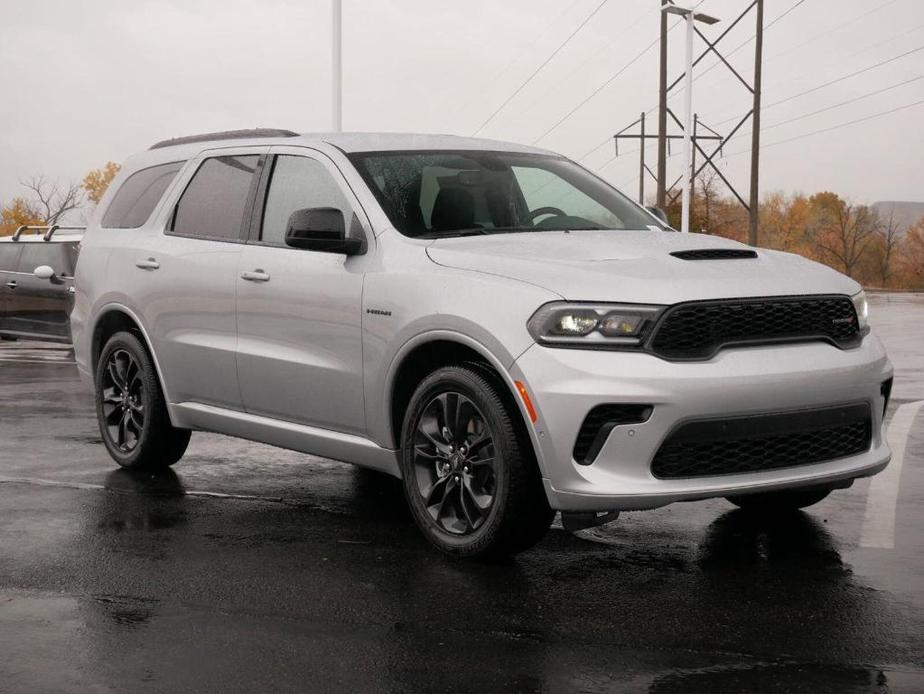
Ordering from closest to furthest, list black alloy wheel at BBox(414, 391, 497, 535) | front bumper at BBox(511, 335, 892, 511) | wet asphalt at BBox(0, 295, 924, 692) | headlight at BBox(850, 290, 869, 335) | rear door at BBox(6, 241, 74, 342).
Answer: wet asphalt at BBox(0, 295, 924, 692)
front bumper at BBox(511, 335, 892, 511)
black alloy wheel at BBox(414, 391, 497, 535)
headlight at BBox(850, 290, 869, 335)
rear door at BBox(6, 241, 74, 342)

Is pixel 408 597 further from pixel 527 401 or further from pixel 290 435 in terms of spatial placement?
pixel 290 435

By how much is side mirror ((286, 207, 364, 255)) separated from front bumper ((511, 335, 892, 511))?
50.8 inches

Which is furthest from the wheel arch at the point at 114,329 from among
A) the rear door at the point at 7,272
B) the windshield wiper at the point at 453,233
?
the rear door at the point at 7,272

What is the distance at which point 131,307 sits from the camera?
26.2ft

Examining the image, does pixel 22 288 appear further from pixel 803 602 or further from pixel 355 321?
pixel 803 602

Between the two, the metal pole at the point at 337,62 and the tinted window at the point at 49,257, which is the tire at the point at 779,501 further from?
the metal pole at the point at 337,62

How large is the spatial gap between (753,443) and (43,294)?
14.5 m

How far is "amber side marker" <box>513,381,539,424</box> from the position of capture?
531cm

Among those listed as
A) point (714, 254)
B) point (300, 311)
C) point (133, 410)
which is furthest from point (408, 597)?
point (133, 410)

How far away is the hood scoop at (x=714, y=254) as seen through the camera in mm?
5805

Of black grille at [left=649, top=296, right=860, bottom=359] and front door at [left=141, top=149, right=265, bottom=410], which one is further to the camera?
front door at [left=141, top=149, right=265, bottom=410]

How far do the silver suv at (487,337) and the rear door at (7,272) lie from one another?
37.6 feet

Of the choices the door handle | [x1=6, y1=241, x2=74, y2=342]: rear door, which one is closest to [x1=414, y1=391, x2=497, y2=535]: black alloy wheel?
the door handle

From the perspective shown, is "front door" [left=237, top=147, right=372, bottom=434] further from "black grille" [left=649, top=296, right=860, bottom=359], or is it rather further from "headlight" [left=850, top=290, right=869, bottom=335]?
"headlight" [left=850, top=290, right=869, bottom=335]
